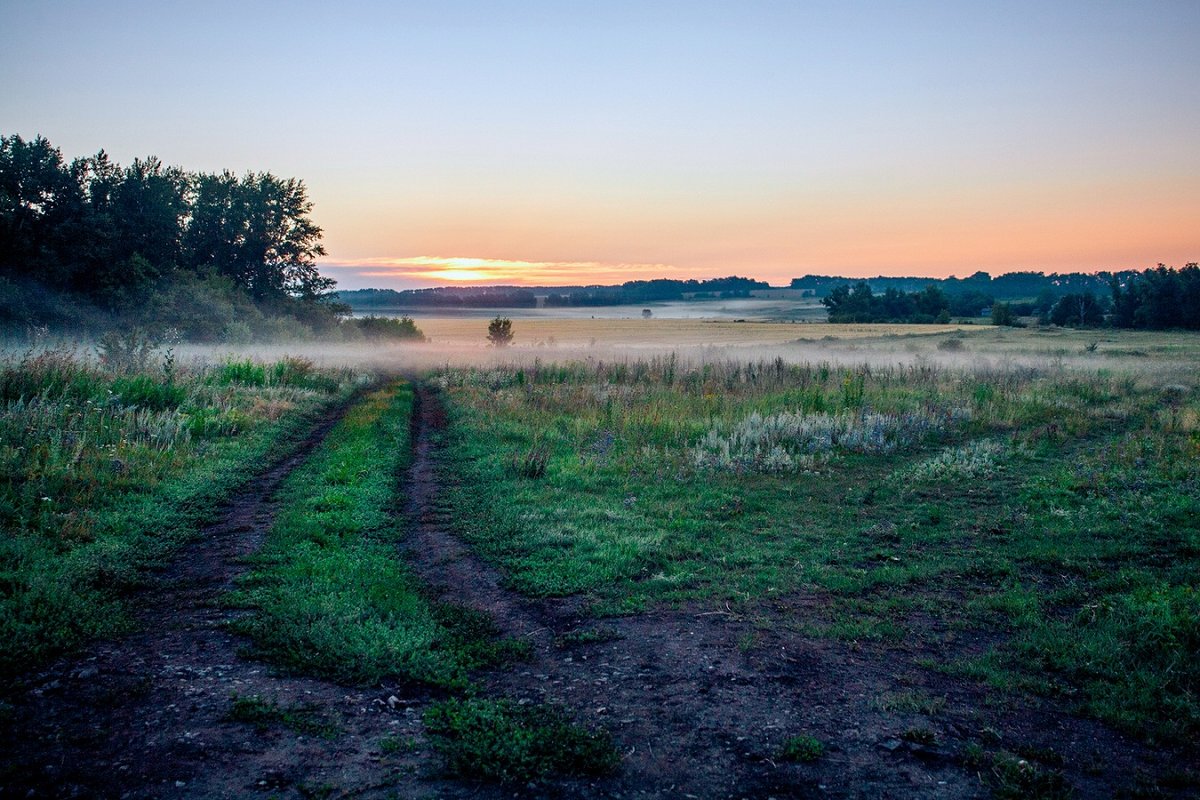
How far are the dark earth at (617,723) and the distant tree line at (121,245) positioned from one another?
3681 centimetres

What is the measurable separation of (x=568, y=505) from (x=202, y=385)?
13724mm

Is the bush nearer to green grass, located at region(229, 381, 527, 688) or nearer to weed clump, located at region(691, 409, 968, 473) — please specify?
weed clump, located at region(691, 409, 968, 473)

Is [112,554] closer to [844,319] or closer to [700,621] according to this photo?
[700,621]

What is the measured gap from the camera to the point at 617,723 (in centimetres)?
473

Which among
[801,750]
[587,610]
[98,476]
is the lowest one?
[587,610]

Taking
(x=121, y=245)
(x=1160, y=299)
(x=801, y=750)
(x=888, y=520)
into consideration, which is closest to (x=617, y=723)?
(x=801, y=750)

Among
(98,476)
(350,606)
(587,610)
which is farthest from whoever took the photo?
(98,476)

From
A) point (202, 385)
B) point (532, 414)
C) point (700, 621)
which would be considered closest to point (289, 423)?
point (202, 385)

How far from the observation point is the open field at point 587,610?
166 inches

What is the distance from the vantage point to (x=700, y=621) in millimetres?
6594

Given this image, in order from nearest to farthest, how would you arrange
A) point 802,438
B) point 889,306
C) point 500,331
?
point 802,438
point 500,331
point 889,306

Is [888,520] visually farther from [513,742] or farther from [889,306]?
[889,306]

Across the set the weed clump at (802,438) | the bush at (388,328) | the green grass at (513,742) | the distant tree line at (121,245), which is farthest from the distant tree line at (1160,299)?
the green grass at (513,742)

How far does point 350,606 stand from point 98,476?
588 centimetres
